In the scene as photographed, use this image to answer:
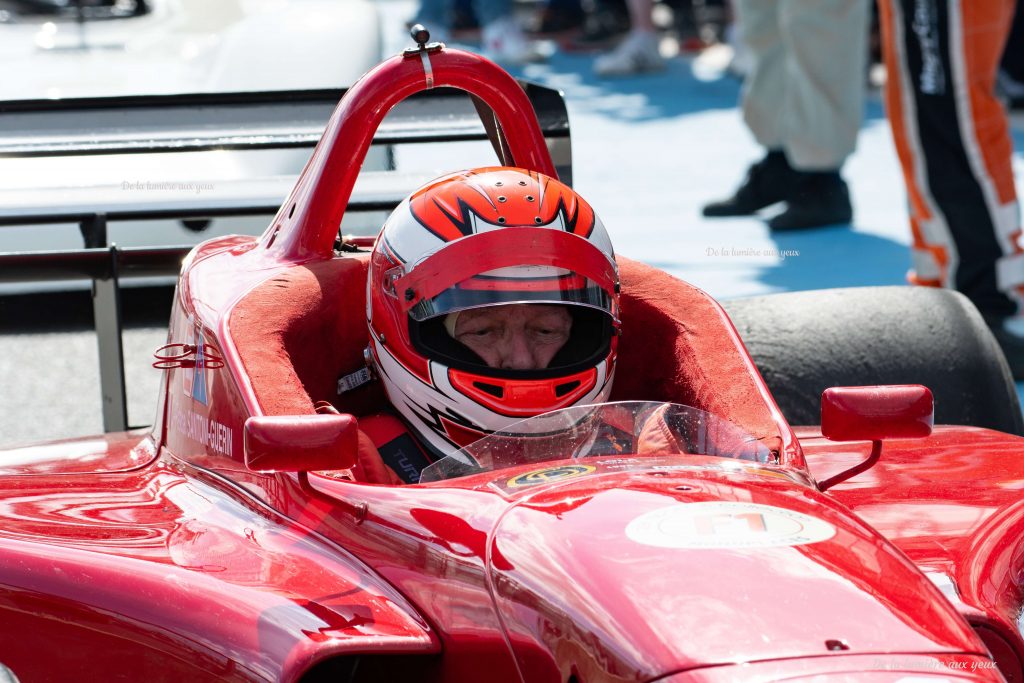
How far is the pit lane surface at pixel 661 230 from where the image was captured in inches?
174

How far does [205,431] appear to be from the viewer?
90.8 inches

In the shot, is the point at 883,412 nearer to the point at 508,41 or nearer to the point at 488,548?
the point at 488,548

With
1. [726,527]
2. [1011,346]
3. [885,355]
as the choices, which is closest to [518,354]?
[726,527]

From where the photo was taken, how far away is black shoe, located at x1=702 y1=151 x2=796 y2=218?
5918mm

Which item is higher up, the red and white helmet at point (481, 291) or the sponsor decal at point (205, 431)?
the red and white helmet at point (481, 291)

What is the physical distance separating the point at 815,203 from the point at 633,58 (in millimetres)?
4199

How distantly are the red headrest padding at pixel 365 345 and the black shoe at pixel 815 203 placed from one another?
338 centimetres

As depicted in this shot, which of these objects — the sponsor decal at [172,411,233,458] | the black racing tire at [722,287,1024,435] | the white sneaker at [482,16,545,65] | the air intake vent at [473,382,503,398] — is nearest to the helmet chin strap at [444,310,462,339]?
the air intake vent at [473,382,503,398]

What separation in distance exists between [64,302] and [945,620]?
4.06m

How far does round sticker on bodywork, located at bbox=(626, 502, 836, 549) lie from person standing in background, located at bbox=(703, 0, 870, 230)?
167 inches

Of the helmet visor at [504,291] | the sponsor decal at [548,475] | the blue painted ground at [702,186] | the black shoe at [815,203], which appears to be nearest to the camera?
the sponsor decal at [548,475]

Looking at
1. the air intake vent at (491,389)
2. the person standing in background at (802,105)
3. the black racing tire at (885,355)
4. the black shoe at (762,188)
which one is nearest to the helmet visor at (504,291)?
the air intake vent at (491,389)

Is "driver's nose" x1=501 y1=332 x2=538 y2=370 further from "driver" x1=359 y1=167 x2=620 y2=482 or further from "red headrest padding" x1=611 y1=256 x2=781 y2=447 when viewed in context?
"red headrest padding" x1=611 y1=256 x2=781 y2=447

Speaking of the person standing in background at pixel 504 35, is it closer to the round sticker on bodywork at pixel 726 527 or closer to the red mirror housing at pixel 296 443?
the red mirror housing at pixel 296 443
